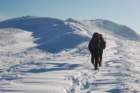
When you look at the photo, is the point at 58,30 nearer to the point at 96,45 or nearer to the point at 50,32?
the point at 50,32

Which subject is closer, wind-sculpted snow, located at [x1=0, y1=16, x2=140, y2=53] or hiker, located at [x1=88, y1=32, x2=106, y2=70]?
hiker, located at [x1=88, y1=32, x2=106, y2=70]

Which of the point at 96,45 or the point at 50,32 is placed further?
the point at 50,32

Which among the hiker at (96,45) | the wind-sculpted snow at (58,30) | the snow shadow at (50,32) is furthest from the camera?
the wind-sculpted snow at (58,30)

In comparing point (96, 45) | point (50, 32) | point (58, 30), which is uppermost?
point (58, 30)

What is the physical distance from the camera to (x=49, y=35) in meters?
125

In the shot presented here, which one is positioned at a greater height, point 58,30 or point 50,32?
point 58,30

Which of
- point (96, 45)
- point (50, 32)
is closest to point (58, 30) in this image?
point (50, 32)

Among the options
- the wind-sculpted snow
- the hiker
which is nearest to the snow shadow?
the wind-sculpted snow

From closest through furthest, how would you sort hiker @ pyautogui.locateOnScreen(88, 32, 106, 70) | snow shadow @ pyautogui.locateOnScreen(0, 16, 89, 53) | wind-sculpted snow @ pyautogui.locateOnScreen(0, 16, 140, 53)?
hiker @ pyautogui.locateOnScreen(88, 32, 106, 70), snow shadow @ pyautogui.locateOnScreen(0, 16, 89, 53), wind-sculpted snow @ pyautogui.locateOnScreen(0, 16, 140, 53)

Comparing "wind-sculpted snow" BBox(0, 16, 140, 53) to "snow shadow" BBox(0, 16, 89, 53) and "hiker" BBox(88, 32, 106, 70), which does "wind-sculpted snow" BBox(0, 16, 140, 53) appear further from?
"hiker" BBox(88, 32, 106, 70)

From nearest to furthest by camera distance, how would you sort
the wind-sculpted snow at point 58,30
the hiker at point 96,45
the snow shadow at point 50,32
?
the hiker at point 96,45 → the snow shadow at point 50,32 → the wind-sculpted snow at point 58,30

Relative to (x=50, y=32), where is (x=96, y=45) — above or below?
below

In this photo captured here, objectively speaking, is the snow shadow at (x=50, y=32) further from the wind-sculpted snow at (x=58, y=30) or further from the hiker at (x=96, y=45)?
the hiker at (x=96, y=45)

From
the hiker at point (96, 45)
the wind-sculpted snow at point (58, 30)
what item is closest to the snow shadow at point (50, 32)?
the wind-sculpted snow at point (58, 30)
